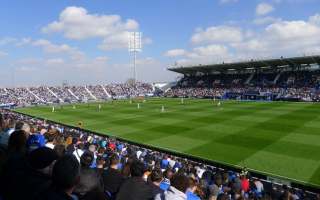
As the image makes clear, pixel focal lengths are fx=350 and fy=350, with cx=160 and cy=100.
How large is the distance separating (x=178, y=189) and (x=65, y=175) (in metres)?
1.89

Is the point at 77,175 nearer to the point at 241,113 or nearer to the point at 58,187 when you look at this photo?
the point at 58,187

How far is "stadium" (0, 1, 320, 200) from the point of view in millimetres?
4328

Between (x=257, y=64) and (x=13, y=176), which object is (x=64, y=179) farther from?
(x=257, y=64)

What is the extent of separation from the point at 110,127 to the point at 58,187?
113 ft

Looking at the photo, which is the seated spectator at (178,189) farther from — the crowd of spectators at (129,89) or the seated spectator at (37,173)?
the crowd of spectators at (129,89)

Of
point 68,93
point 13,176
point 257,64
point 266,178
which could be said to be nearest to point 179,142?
point 266,178

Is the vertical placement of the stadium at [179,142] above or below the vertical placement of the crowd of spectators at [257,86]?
below

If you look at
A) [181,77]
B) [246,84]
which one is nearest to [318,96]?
[246,84]

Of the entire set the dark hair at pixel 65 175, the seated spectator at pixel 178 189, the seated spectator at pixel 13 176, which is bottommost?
the seated spectator at pixel 178 189

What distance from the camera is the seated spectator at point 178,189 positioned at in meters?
4.43

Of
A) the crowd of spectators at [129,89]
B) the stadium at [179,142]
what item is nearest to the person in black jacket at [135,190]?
the stadium at [179,142]

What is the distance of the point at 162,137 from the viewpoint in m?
→ 30.6

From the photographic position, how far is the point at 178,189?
4.78 metres

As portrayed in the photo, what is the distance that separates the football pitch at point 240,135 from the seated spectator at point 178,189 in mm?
15096
